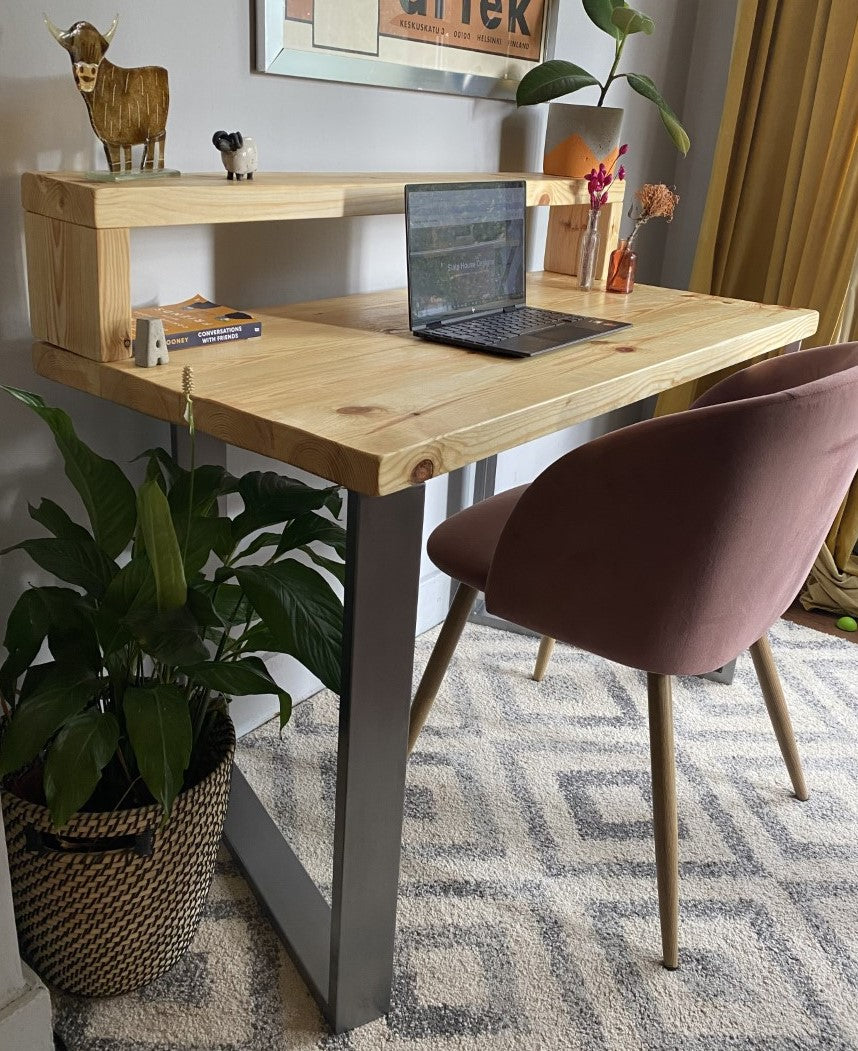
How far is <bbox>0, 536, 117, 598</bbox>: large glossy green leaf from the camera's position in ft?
3.94

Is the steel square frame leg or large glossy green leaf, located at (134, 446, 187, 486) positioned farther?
large glossy green leaf, located at (134, 446, 187, 486)

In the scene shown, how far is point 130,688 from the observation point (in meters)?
1.16

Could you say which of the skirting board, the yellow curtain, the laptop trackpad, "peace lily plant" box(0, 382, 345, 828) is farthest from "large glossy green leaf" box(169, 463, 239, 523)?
the yellow curtain

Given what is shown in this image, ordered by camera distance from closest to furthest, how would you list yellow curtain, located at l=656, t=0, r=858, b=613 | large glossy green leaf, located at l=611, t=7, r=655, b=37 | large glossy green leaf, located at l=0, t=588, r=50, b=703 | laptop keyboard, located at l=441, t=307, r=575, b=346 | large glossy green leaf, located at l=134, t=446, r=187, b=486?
large glossy green leaf, located at l=0, t=588, r=50, b=703, large glossy green leaf, located at l=134, t=446, r=187, b=486, laptop keyboard, located at l=441, t=307, r=575, b=346, large glossy green leaf, located at l=611, t=7, r=655, b=37, yellow curtain, located at l=656, t=0, r=858, b=613

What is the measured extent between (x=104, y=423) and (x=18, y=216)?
0.32m

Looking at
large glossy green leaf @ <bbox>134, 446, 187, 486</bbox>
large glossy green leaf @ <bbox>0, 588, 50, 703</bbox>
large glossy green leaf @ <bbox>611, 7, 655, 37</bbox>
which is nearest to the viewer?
large glossy green leaf @ <bbox>0, 588, 50, 703</bbox>

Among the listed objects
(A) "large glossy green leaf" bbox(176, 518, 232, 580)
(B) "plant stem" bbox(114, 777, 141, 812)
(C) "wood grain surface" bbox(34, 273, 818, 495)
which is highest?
(C) "wood grain surface" bbox(34, 273, 818, 495)

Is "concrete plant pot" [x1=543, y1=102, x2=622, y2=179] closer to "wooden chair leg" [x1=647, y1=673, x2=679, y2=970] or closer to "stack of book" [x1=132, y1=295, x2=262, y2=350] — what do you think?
"stack of book" [x1=132, y1=295, x2=262, y2=350]

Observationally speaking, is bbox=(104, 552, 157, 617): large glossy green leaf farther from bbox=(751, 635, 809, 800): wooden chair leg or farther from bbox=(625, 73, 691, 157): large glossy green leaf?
bbox=(625, 73, 691, 157): large glossy green leaf

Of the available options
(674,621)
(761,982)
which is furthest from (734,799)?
(674,621)

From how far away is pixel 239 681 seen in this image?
1170mm

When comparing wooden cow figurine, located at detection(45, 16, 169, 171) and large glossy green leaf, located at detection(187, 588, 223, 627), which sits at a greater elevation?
wooden cow figurine, located at detection(45, 16, 169, 171)

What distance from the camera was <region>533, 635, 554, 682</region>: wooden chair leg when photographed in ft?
6.91

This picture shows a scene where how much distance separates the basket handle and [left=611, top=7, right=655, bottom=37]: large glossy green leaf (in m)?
1.68
